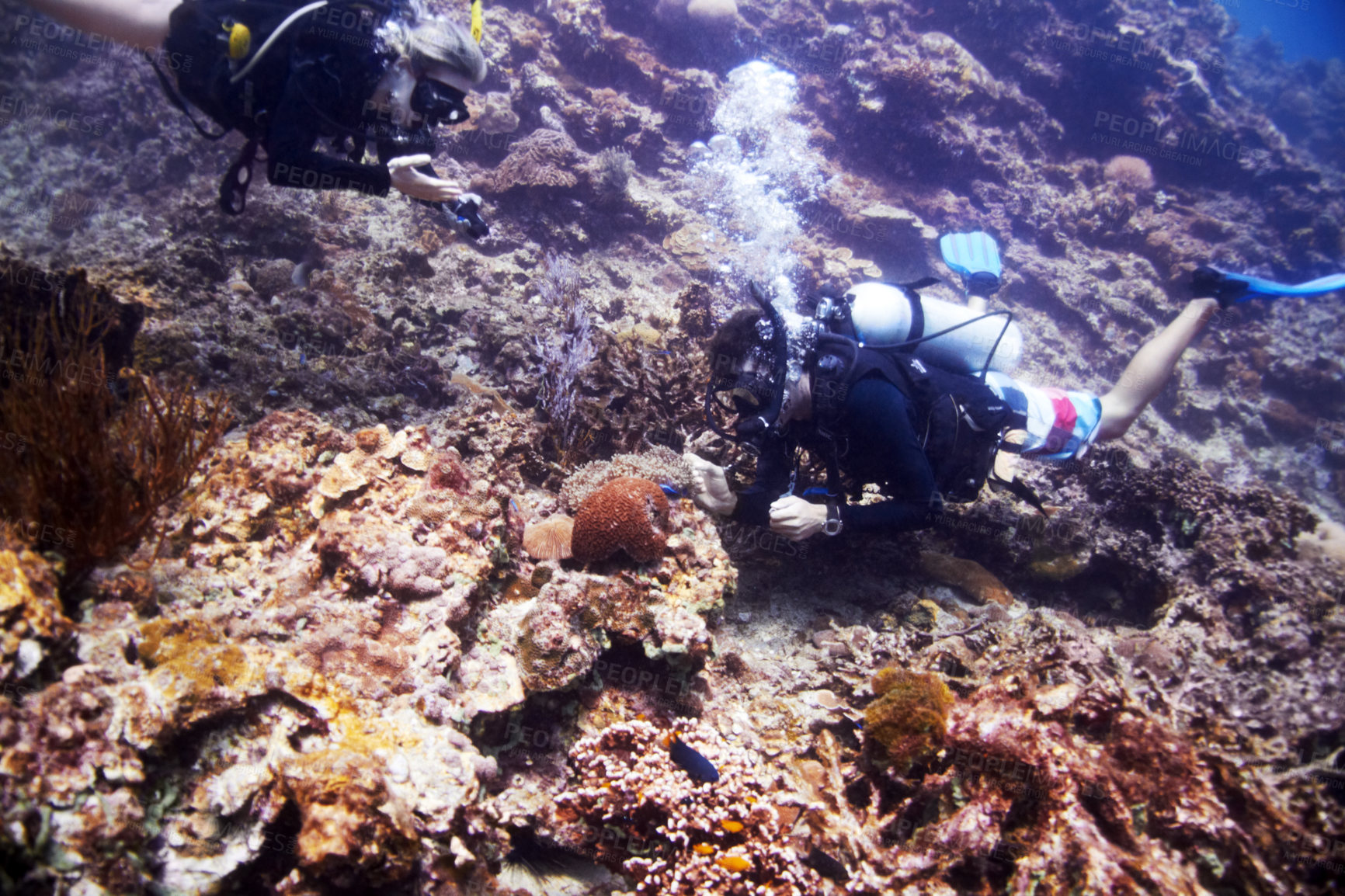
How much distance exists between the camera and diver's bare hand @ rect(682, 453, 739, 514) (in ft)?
13.3

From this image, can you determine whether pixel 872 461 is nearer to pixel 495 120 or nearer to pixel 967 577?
pixel 967 577

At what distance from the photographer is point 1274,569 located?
427cm

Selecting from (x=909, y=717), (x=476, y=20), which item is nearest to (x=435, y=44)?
(x=476, y=20)

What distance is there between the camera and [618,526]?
11.7 feet

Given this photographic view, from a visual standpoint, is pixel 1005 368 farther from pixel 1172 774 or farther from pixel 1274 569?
pixel 1172 774

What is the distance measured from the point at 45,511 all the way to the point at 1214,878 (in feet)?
16.8

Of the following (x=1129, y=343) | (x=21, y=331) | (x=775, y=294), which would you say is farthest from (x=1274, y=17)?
(x=21, y=331)

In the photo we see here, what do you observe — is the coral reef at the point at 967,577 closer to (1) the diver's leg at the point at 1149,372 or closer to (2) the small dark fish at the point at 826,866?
(1) the diver's leg at the point at 1149,372

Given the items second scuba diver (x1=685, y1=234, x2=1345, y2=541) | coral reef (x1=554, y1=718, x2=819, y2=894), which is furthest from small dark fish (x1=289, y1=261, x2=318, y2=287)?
coral reef (x1=554, y1=718, x2=819, y2=894)

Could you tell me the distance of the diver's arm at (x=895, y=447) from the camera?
370cm

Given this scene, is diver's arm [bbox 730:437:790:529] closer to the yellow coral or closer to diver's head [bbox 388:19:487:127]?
the yellow coral

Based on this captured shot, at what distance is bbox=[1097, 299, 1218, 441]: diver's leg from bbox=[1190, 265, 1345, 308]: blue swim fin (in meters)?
0.10

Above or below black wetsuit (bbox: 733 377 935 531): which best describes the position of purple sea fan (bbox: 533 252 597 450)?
below

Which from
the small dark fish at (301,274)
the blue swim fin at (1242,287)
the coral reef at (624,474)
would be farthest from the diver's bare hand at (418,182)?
the blue swim fin at (1242,287)
